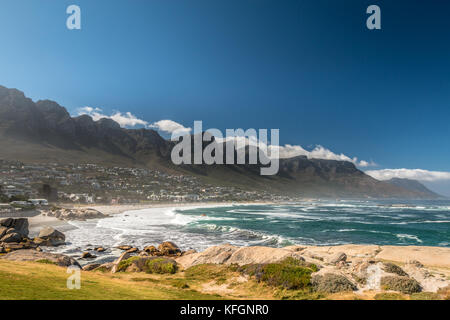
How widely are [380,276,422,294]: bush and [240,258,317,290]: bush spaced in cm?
397

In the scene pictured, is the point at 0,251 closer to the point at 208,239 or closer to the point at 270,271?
the point at 208,239

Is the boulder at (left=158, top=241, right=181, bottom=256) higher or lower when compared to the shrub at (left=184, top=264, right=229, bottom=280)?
lower

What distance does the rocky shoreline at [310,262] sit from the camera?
13.9m

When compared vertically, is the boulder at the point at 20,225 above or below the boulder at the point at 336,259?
below

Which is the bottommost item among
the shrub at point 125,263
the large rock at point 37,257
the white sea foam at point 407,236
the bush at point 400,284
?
the white sea foam at point 407,236

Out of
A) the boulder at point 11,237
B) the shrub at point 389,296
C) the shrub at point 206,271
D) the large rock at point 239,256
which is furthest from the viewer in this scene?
the boulder at point 11,237

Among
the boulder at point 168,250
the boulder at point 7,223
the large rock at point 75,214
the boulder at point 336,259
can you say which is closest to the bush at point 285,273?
the boulder at point 336,259

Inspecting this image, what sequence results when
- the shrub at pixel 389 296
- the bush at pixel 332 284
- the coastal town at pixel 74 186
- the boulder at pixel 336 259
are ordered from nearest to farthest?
the shrub at pixel 389 296 < the bush at pixel 332 284 < the boulder at pixel 336 259 < the coastal town at pixel 74 186

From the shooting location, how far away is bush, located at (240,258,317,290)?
47.5 ft

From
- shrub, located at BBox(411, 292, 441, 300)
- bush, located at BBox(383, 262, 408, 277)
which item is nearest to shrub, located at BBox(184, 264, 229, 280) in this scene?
bush, located at BBox(383, 262, 408, 277)

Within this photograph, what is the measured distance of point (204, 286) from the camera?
16094mm

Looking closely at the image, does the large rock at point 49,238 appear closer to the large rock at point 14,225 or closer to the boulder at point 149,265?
the large rock at point 14,225

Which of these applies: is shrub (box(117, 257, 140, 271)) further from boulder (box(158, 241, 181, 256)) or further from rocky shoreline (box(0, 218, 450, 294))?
boulder (box(158, 241, 181, 256))
